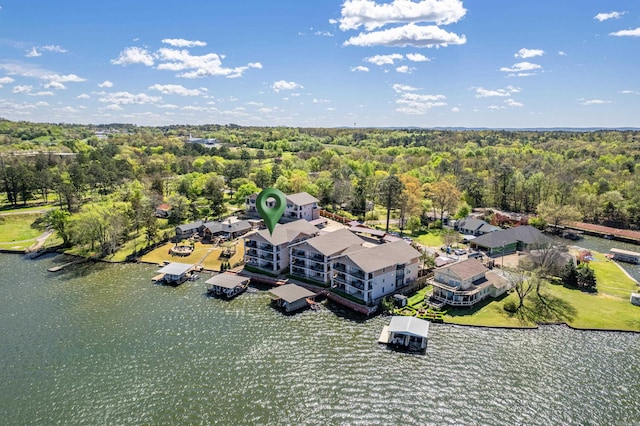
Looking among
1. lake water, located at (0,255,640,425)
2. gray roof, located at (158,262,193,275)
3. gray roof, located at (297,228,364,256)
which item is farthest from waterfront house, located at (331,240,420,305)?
gray roof, located at (158,262,193,275)

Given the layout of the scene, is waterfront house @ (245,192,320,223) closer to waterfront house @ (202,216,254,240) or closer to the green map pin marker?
waterfront house @ (202,216,254,240)

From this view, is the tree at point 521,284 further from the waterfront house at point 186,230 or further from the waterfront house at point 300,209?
the waterfront house at point 186,230

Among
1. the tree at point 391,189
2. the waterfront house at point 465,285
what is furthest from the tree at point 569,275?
→ the tree at point 391,189

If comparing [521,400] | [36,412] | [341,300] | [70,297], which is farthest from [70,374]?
[521,400]

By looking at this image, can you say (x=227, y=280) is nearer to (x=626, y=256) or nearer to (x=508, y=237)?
(x=508, y=237)

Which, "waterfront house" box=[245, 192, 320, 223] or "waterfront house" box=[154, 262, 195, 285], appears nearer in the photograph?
"waterfront house" box=[154, 262, 195, 285]

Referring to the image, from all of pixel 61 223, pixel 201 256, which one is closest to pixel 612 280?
pixel 201 256
